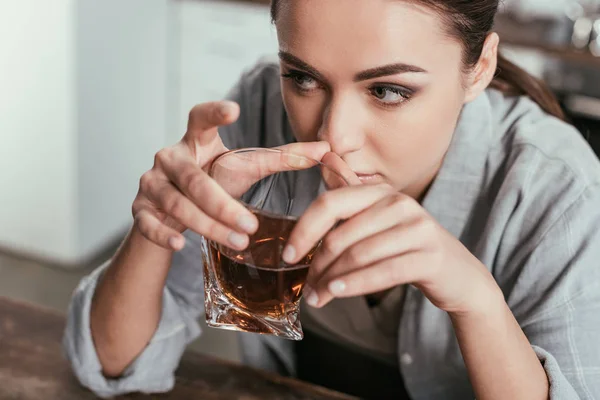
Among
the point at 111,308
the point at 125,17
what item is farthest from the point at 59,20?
the point at 111,308

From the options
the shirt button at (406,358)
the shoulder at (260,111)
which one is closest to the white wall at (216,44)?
the shoulder at (260,111)

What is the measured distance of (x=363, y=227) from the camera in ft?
2.15

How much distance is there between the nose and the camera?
2.86 ft

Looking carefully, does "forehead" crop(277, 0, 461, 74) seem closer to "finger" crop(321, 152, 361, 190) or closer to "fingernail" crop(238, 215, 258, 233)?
"finger" crop(321, 152, 361, 190)

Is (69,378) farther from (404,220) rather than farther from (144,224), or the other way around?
(404,220)

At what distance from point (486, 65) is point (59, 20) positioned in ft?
6.58

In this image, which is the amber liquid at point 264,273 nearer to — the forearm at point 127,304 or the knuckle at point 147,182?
the knuckle at point 147,182

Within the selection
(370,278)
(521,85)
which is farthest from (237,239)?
(521,85)

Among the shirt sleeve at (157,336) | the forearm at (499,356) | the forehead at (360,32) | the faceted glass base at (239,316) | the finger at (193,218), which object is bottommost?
the shirt sleeve at (157,336)

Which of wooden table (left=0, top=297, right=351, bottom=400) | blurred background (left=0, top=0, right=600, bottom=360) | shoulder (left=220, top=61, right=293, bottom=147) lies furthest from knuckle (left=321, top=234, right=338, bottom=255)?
blurred background (left=0, top=0, right=600, bottom=360)

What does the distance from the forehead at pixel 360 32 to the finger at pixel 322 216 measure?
0.81 feet

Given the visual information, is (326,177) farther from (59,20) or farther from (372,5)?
(59,20)

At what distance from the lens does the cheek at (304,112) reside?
3.08 feet

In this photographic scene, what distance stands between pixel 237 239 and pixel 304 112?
0.35 m
